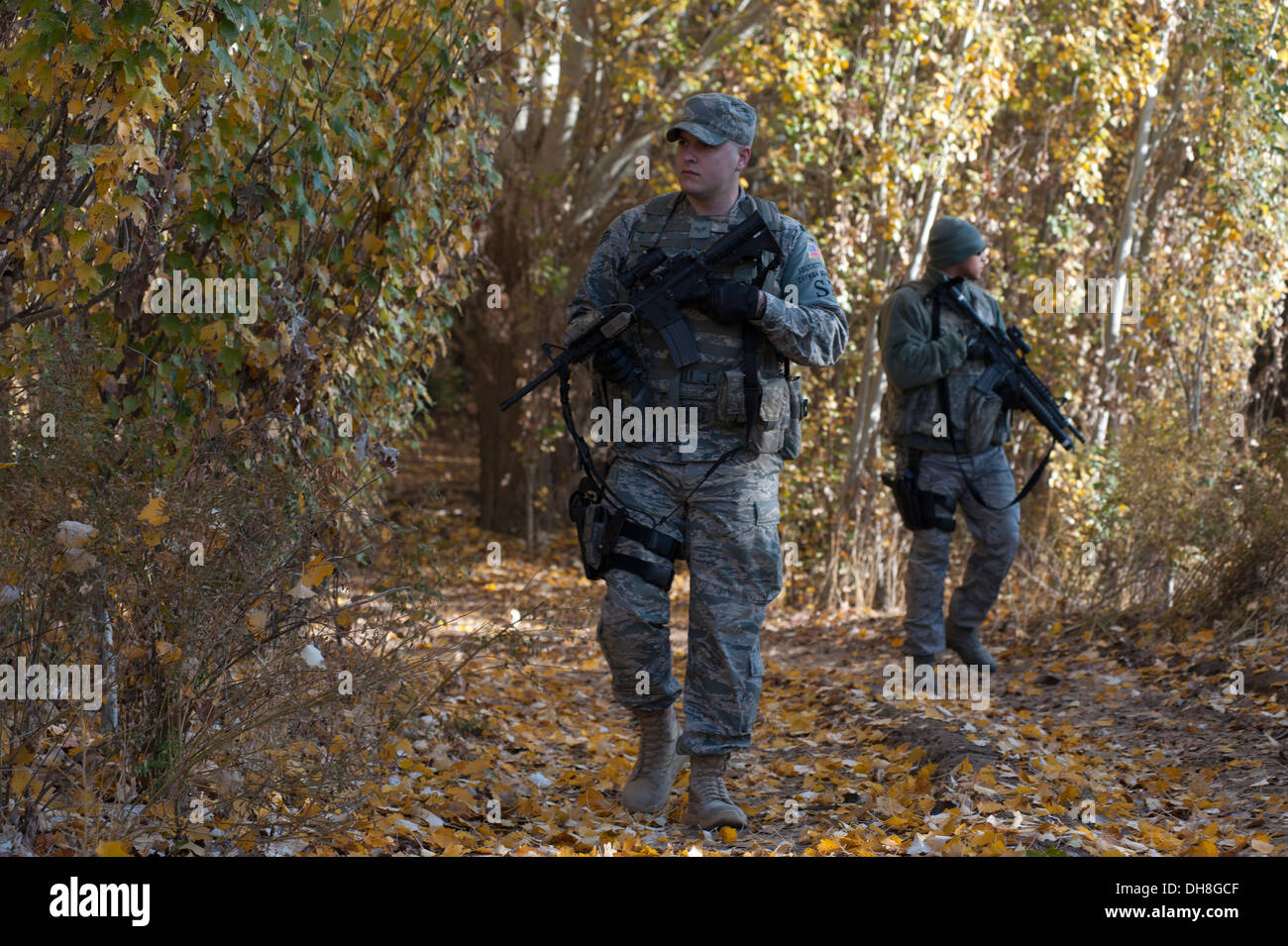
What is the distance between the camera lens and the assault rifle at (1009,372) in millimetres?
6668

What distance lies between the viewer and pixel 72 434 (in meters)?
3.52

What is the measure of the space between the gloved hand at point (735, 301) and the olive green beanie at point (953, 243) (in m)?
2.58

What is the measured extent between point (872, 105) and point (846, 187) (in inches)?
35.4

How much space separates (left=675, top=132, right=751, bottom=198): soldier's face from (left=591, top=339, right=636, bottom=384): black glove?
586 mm

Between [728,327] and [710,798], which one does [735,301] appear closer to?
[728,327]

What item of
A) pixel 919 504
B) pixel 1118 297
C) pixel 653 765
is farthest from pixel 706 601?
pixel 1118 297

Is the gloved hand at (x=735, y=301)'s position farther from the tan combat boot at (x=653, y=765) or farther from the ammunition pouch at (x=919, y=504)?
the ammunition pouch at (x=919, y=504)

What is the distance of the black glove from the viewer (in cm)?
447

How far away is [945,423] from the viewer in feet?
21.8

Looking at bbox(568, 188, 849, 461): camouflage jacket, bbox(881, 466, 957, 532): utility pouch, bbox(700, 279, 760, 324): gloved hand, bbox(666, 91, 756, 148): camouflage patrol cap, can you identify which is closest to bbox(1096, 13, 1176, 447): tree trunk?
bbox(881, 466, 957, 532): utility pouch

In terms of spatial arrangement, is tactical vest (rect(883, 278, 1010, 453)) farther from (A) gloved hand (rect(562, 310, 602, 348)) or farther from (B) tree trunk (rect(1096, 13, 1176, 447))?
(B) tree trunk (rect(1096, 13, 1176, 447))

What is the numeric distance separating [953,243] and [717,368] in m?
2.56

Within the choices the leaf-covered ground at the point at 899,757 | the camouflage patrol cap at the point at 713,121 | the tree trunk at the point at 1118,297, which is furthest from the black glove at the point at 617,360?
the tree trunk at the point at 1118,297
